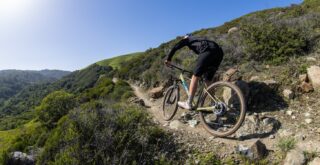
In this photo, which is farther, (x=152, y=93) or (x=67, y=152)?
(x=152, y=93)

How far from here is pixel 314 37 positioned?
32.6 ft

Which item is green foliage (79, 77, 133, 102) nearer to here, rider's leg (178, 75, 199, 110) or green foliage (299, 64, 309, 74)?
rider's leg (178, 75, 199, 110)

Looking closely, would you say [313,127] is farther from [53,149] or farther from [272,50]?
[53,149]

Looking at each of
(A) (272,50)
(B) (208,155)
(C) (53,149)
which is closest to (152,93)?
(A) (272,50)

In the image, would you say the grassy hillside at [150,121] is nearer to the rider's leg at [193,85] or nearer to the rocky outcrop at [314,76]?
the rocky outcrop at [314,76]

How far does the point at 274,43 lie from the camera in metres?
9.90

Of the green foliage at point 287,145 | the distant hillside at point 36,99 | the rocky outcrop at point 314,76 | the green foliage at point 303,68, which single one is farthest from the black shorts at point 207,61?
the distant hillside at point 36,99

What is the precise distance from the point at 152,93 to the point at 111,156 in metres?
7.23

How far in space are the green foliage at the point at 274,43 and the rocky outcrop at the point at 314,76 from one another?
5.94 ft

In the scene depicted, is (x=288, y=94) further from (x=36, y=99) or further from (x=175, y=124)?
(x=36, y=99)

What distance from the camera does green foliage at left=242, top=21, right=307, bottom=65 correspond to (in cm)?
939

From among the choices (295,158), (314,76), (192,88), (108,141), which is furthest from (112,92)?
(295,158)

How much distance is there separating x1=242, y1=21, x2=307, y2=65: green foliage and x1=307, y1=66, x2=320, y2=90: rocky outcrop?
181 centimetres

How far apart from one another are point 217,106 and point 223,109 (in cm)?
15
